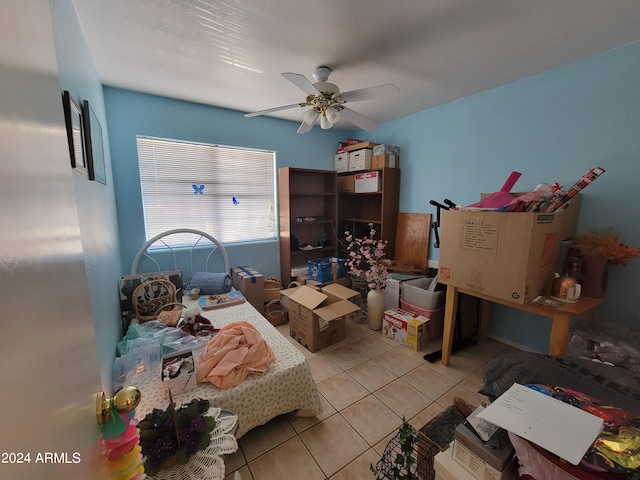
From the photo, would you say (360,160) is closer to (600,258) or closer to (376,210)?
(376,210)

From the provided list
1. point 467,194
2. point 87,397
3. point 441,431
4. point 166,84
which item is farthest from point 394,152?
point 87,397

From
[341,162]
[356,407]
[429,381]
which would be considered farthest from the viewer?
[341,162]

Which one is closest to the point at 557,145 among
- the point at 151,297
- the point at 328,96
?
the point at 328,96

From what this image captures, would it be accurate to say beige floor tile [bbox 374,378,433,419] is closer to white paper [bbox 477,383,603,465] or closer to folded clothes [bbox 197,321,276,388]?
folded clothes [bbox 197,321,276,388]

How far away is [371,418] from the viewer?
5.49 feet

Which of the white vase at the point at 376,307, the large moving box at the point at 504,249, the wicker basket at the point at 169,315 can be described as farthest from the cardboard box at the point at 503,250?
the wicker basket at the point at 169,315

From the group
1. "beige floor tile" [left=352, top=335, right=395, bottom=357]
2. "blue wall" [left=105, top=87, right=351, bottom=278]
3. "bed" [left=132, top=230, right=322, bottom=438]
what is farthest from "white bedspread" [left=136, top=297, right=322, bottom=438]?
"blue wall" [left=105, top=87, right=351, bottom=278]

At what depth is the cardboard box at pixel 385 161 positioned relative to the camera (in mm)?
3236

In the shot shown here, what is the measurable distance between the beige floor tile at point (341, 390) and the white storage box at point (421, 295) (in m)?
1.05

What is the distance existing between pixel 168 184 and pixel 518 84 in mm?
3545

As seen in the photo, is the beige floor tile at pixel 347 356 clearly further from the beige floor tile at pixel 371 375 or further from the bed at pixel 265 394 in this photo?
the bed at pixel 265 394

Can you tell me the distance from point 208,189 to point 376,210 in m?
2.25

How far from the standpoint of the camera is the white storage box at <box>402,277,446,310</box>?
250 cm

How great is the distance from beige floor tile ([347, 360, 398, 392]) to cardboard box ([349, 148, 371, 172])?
2.38 m
